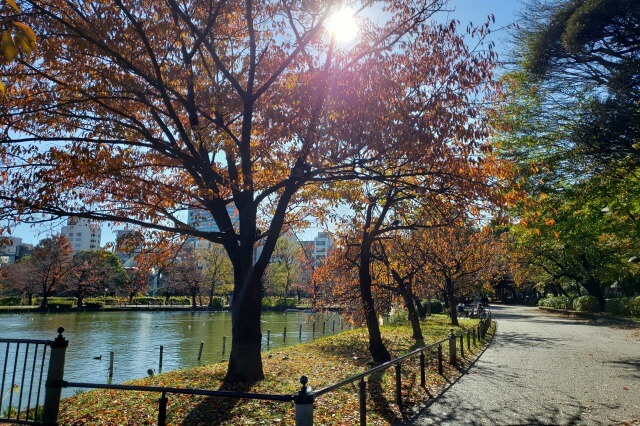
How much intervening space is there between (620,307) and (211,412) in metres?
34.2

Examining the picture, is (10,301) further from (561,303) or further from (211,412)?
(561,303)

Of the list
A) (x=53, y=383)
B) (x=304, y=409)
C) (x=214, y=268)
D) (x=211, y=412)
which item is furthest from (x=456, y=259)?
(x=214, y=268)

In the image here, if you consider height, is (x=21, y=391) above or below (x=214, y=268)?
below

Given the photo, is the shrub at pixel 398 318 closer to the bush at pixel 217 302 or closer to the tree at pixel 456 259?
the tree at pixel 456 259

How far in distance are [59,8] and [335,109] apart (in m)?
5.38

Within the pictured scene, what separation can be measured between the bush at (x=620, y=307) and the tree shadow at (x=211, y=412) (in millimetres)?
32076

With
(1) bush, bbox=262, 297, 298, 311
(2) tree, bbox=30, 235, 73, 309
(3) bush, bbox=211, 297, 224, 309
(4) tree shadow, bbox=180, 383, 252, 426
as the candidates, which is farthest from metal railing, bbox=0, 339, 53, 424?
(1) bush, bbox=262, 297, 298, 311

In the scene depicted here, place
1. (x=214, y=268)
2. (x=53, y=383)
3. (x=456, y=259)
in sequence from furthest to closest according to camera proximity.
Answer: (x=214, y=268) < (x=456, y=259) < (x=53, y=383)

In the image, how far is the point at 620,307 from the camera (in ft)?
108

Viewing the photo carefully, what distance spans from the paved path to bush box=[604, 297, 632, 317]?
57.6 feet

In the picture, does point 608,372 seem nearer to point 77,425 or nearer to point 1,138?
point 77,425

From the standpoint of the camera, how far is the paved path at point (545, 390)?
24.6 ft

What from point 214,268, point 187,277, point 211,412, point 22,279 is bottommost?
point 211,412

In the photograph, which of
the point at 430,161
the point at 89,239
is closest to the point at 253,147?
the point at 430,161
